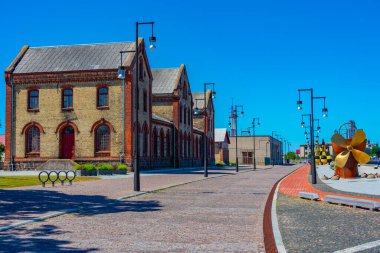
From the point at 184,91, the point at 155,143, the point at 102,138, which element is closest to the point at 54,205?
the point at 102,138

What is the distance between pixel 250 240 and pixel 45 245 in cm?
354

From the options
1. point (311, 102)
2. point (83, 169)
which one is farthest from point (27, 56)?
point (311, 102)

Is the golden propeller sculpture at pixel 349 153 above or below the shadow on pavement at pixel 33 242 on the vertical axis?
above

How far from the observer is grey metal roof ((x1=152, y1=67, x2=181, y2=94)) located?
56784 millimetres

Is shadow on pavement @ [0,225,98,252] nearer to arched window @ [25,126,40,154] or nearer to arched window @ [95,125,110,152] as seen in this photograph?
arched window @ [95,125,110,152]

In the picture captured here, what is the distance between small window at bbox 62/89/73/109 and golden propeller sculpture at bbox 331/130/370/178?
2467 cm

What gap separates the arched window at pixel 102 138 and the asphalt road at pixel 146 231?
27.9 metres

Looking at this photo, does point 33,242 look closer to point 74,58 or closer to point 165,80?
point 74,58

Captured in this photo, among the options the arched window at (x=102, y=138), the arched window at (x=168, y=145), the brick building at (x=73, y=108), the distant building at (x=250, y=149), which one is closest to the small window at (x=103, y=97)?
the brick building at (x=73, y=108)

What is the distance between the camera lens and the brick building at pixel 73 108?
40.9 m

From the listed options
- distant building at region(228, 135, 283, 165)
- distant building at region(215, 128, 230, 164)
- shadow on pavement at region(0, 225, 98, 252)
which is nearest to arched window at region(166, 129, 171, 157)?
distant building at region(215, 128, 230, 164)

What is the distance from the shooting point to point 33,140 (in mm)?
42688

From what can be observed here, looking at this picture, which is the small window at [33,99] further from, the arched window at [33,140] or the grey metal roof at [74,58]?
the arched window at [33,140]

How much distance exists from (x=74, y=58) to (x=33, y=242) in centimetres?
3854
